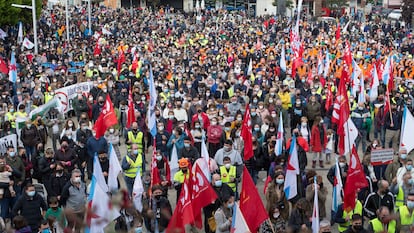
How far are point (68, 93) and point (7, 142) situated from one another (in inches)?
208

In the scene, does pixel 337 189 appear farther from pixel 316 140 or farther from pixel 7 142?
pixel 7 142

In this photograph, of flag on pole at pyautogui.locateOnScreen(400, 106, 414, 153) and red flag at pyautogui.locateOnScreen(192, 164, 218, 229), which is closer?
red flag at pyautogui.locateOnScreen(192, 164, 218, 229)

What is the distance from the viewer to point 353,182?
9562mm

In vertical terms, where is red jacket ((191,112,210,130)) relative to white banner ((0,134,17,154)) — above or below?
above

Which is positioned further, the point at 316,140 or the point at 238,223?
the point at 316,140

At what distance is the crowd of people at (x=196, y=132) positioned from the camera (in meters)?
9.13

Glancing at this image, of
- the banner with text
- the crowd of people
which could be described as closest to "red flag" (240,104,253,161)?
the crowd of people

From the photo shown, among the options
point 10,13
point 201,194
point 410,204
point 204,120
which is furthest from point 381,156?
point 10,13

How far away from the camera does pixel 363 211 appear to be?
9.43 m

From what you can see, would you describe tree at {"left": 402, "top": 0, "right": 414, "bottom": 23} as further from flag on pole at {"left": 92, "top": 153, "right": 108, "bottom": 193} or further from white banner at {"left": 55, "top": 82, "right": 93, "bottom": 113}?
flag on pole at {"left": 92, "top": 153, "right": 108, "bottom": 193}

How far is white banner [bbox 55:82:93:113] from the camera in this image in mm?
17250

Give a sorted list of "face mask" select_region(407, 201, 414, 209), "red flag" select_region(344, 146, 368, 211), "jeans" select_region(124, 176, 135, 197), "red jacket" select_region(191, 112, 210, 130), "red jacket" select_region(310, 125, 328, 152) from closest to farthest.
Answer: "face mask" select_region(407, 201, 414, 209) → "red flag" select_region(344, 146, 368, 211) → "jeans" select_region(124, 176, 135, 197) → "red jacket" select_region(310, 125, 328, 152) → "red jacket" select_region(191, 112, 210, 130)

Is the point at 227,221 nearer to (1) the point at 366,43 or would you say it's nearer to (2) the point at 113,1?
(1) the point at 366,43

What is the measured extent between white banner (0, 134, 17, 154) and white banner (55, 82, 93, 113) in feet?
14.3
